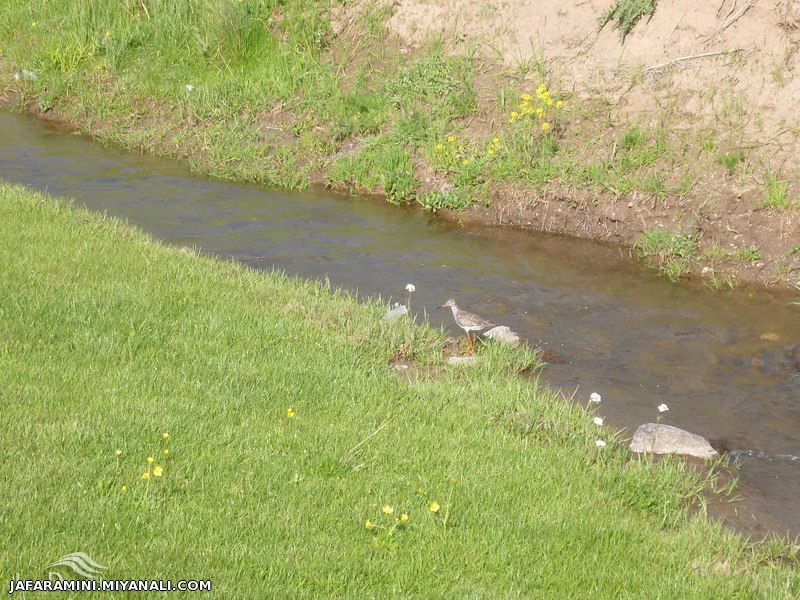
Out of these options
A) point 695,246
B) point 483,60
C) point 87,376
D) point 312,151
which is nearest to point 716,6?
point 483,60

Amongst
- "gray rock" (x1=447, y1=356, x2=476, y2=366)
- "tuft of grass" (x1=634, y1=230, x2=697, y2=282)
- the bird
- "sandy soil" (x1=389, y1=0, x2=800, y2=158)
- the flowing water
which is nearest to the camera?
the flowing water

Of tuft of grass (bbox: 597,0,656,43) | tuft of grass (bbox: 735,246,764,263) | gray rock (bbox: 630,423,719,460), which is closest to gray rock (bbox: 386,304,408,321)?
gray rock (bbox: 630,423,719,460)

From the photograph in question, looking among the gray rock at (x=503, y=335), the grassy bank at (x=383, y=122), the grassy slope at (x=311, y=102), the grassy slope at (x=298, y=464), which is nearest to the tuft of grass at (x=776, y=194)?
the grassy bank at (x=383, y=122)

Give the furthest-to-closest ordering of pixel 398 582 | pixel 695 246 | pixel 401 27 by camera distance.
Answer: pixel 401 27 < pixel 695 246 < pixel 398 582

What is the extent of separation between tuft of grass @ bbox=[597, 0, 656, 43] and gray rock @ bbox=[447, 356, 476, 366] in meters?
6.71

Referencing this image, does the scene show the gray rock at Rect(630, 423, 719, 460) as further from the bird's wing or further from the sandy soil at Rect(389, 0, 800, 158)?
the sandy soil at Rect(389, 0, 800, 158)

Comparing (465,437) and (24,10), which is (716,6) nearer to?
(465,437)

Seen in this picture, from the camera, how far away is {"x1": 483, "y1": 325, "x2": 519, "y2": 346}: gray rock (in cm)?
838

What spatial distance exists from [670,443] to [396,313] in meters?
2.60

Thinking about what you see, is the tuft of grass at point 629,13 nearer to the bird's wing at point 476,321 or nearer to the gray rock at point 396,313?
the gray rock at point 396,313

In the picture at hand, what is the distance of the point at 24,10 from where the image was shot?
54.0ft

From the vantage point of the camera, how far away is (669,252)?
34.8 feet

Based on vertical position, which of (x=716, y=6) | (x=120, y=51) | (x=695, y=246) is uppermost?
(x=716, y=6)

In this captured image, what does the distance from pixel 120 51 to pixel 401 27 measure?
4.21 meters
